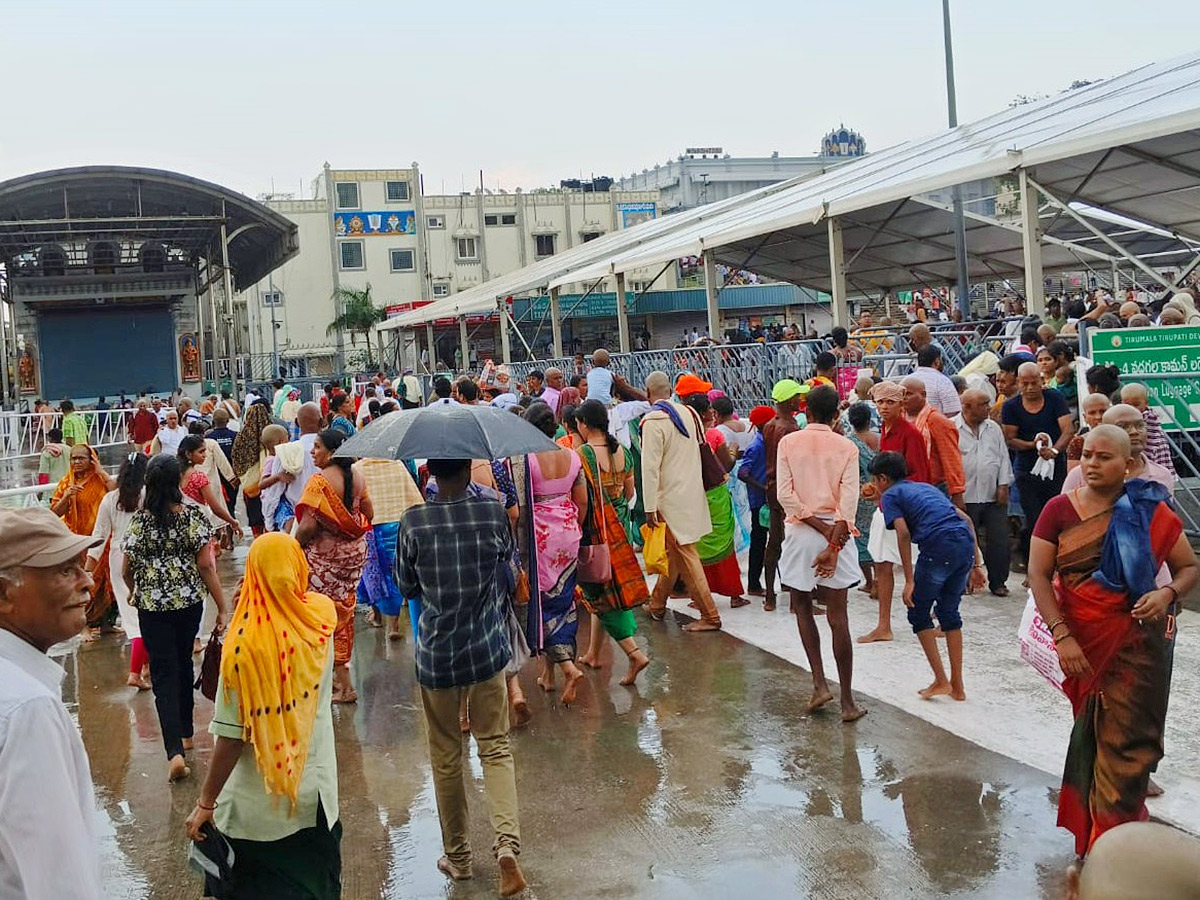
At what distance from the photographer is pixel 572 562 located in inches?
268

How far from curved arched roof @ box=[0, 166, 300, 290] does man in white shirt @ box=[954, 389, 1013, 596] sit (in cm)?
2310

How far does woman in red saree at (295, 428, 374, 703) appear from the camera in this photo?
22.7ft

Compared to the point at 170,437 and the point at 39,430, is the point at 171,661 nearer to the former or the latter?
the point at 170,437

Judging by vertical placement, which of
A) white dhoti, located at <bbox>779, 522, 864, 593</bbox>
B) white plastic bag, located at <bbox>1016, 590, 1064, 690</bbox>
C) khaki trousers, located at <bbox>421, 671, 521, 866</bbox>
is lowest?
khaki trousers, located at <bbox>421, 671, 521, 866</bbox>

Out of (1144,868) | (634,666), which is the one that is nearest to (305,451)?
(634,666)

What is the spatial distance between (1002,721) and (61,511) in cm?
697

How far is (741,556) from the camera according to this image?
427 inches

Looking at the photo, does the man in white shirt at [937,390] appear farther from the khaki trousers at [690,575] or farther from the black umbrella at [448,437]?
the black umbrella at [448,437]

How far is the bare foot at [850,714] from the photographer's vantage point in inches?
248

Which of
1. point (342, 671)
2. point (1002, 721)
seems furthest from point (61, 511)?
point (1002, 721)

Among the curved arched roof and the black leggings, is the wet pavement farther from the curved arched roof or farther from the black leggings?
the curved arched roof

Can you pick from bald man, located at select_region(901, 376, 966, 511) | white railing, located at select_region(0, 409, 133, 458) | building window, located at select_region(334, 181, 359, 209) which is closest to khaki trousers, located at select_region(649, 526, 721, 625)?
bald man, located at select_region(901, 376, 966, 511)

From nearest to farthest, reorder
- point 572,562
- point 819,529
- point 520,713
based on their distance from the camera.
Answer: point 819,529 → point 520,713 → point 572,562

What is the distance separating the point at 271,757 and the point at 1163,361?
747 cm
